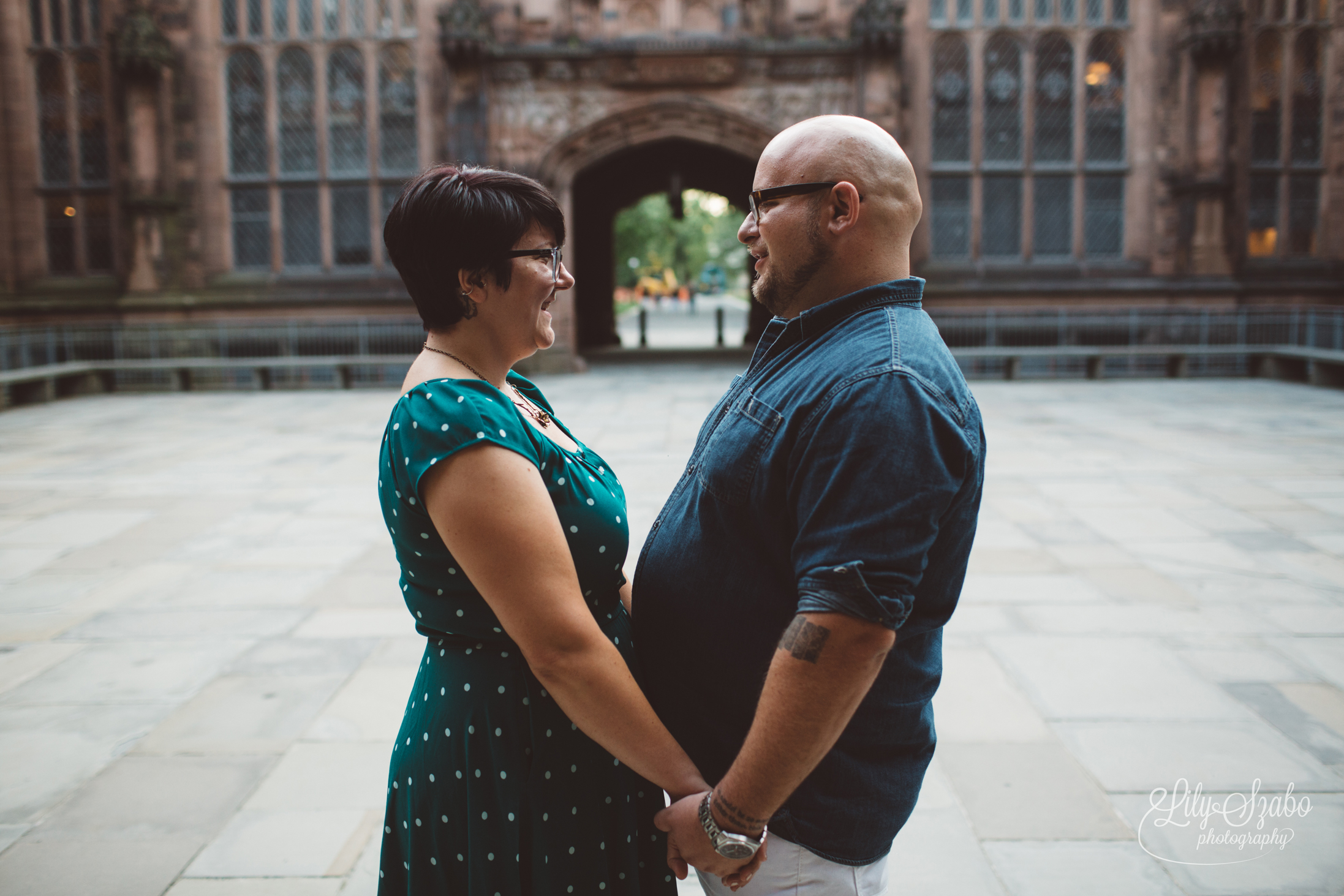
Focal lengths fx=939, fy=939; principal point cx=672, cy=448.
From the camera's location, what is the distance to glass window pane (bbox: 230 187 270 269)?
15.3 metres

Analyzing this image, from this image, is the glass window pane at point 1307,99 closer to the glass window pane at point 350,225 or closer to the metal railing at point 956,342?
Answer: the metal railing at point 956,342

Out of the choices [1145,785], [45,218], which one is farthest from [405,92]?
[1145,785]

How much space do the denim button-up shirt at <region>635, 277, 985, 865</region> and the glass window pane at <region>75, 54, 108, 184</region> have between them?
17384 mm

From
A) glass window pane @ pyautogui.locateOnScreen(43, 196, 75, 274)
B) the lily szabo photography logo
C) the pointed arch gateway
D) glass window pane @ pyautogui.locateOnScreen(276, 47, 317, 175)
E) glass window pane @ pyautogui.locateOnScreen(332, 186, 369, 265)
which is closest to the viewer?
the lily szabo photography logo

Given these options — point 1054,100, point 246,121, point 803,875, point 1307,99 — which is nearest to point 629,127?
point 246,121

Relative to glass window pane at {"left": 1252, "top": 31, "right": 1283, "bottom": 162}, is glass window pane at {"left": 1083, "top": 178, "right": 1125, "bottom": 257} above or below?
below

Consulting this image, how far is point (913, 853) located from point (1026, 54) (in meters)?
15.0

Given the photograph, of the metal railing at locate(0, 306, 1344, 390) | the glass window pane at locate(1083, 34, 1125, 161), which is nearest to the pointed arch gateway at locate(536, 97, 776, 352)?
the metal railing at locate(0, 306, 1344, 390)

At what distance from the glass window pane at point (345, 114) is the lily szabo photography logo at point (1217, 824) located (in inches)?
590

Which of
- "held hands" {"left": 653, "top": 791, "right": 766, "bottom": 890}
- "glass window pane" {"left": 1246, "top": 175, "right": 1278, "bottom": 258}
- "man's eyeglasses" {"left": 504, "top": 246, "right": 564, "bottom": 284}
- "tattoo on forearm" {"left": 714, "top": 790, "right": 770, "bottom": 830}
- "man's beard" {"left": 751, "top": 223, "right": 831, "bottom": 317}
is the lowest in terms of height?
"held hands" {"left": 653, "top": 791, "right": 766, "bottom": 890}

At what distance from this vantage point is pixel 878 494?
1197mm

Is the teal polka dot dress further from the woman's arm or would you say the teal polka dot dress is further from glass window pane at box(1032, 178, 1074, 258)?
glass window pane at box(1032, 178, 1074, 258)

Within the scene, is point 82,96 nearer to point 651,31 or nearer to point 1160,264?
point 651,31

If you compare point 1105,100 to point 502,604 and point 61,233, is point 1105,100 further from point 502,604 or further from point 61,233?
point 61,233
